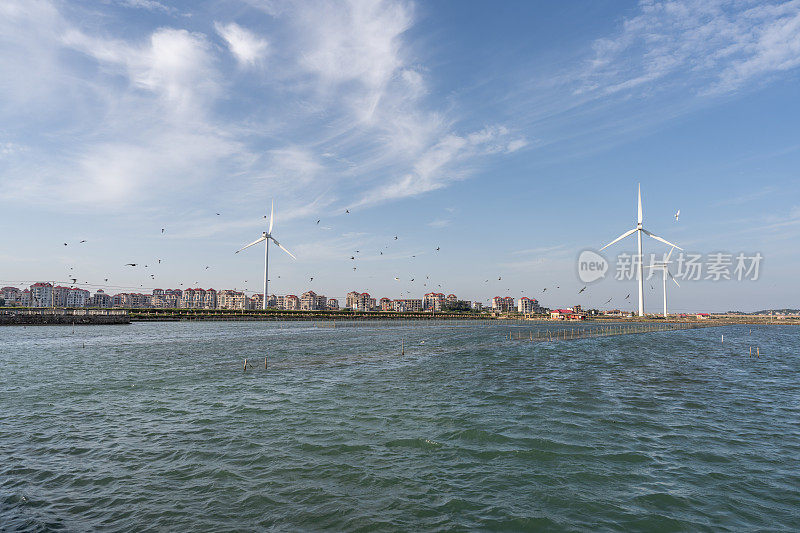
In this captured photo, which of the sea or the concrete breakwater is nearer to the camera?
the sea

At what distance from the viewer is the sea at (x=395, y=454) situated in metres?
12.6

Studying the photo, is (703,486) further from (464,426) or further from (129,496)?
(129,496)

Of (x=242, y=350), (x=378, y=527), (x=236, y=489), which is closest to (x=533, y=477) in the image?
(x=378, y=527)

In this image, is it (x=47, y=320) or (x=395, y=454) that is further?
(x=47, y=320)

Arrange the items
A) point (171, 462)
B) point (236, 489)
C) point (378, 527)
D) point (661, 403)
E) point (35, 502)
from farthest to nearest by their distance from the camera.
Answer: point (661, 403)
point (171, 462)
point (236, 489)
point (35, 502)
point (378, 527)

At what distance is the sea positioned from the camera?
498 inches

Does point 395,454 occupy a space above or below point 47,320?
above

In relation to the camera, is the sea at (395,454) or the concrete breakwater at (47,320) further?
the concrete breakwater at (47,320)

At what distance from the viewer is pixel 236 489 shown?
14.3 m

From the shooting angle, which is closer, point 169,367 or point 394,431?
point 394,431

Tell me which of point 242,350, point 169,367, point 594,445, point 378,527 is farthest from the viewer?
point 242,350

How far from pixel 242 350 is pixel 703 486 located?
5828 centimetres

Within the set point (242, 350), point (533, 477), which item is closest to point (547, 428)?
point (533, 477)

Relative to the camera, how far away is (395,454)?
58.3 feet
